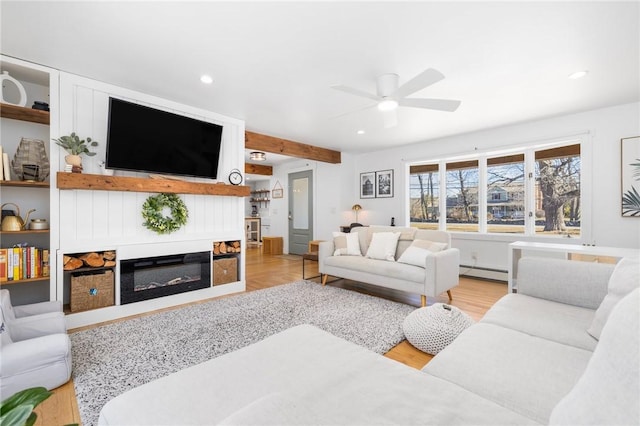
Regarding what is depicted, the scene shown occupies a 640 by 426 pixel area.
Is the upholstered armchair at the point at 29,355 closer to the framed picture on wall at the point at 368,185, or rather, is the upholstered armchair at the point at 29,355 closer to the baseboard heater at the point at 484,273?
the baseboard heater at the point at 484,273

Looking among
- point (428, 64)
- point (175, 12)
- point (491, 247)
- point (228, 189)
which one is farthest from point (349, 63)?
point (491, 247)

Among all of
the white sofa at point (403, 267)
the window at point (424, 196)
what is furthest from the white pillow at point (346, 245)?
the window at point (424, 196)

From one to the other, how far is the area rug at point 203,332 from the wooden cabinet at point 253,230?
5433 mm

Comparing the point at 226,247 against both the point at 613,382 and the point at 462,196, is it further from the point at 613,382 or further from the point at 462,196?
the point at 462,196

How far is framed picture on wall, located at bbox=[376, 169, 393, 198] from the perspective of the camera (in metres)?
5.80

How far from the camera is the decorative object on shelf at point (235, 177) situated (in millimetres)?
3893

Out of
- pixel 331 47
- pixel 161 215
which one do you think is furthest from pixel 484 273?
pixel 161 215

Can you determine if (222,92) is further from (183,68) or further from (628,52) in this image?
(628,52)

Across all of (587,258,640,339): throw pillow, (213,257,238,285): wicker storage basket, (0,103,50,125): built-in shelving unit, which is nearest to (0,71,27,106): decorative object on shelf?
(0,103,50,125): built-in shelving unit

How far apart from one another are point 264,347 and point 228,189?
110 inches

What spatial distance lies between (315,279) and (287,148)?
234 centimetres

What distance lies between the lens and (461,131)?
455 cm

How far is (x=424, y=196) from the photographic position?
5508 mm

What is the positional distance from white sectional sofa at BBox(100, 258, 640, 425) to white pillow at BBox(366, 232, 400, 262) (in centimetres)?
211
